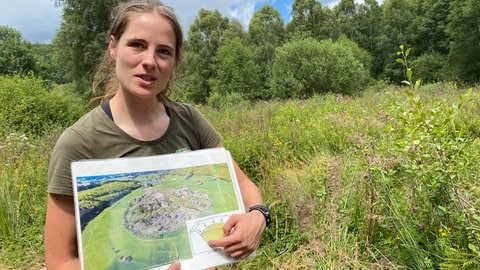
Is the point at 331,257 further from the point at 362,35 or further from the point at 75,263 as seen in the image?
the point at 362,35

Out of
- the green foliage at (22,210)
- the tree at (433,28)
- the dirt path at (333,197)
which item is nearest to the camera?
the dirt path at (333,197)

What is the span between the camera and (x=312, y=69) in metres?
34.2

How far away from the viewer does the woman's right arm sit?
39.8 inches

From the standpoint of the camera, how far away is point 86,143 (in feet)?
3.56

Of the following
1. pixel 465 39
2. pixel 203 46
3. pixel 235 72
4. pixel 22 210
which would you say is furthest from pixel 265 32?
pixel 22 210

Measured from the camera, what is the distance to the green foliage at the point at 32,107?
44.8 feet

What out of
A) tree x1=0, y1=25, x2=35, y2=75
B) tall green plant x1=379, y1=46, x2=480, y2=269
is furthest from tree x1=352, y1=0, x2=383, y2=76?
tall green plant x1=379, y1=46, x2=480, y2=269

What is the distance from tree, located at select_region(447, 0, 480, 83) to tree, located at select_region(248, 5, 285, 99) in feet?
64.8

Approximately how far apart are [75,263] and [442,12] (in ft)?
174

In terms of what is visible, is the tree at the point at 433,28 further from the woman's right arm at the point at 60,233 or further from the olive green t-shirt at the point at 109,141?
the woman's right arm at the point at 60,233

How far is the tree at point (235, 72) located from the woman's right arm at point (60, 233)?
3740 centimetres

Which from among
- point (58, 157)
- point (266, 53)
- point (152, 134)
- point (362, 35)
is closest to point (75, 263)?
point (58, 157)

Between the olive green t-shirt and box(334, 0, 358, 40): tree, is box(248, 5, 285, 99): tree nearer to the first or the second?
box(334, 0, 358, 40): tree

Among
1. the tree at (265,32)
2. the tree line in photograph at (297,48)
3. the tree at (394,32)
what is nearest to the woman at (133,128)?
the tree line in photograph at (297,48)
